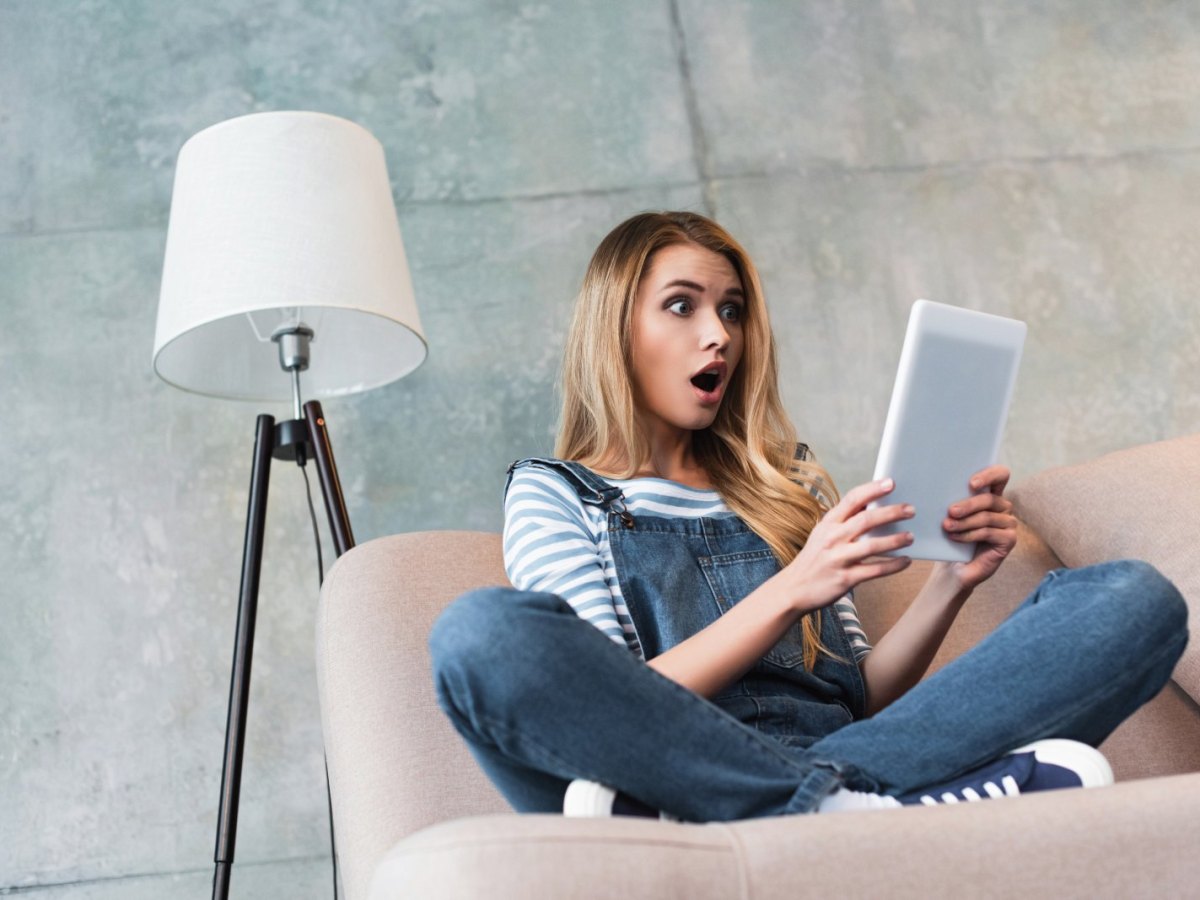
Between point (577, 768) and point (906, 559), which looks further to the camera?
point (906, 559)

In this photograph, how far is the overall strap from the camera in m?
1.66

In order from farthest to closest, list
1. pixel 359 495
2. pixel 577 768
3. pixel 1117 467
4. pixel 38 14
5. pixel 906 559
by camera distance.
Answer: pixel 38 14
pixel 359 495
pixel 1117 467
pixel 906 559
pixel 577 768

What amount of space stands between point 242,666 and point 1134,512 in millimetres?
1279

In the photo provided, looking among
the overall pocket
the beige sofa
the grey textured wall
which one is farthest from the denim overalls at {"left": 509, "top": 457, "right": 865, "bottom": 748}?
the grey textured wall

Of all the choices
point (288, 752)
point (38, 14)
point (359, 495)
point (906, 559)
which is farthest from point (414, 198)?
point (906, 559)

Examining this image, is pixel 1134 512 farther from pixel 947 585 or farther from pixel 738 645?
pixel 738 645

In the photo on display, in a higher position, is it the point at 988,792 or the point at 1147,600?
the point at 1147,600

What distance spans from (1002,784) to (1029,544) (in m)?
0.83

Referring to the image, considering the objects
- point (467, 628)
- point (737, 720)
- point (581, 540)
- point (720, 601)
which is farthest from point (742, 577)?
point (467, 628)

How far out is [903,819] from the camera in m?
0.92

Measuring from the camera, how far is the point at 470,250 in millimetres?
2430

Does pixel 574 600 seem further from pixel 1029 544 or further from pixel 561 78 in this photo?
pixel 561 78

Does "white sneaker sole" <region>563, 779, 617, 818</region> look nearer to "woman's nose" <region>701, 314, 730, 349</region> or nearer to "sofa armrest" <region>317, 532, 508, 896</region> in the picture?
"sofa armrest" <region>317, 532, 508, 896</region>

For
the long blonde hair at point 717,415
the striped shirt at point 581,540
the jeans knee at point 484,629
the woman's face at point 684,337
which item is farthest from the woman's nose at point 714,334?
the jeans knee at point 484,629
